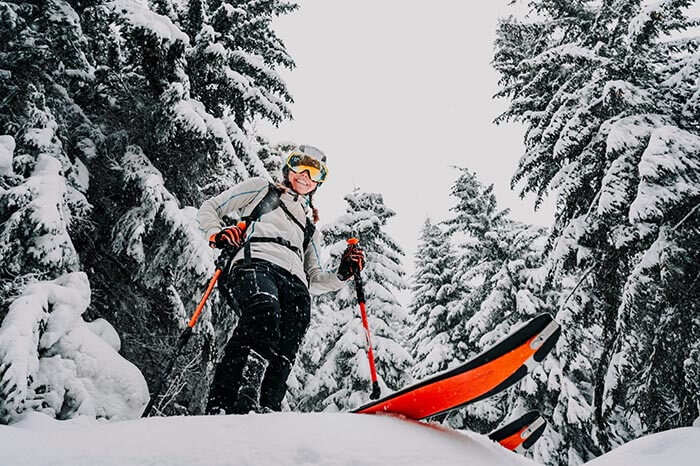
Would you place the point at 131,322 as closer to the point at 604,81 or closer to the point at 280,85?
the point at 280,85

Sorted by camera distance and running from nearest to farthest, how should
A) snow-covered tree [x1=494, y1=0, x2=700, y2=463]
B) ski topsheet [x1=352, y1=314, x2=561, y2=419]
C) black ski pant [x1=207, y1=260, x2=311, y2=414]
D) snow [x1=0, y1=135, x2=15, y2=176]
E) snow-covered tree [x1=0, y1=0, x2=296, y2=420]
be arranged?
ski topsheet [x1=352, y1=314, x2=561, y2=419], black ski pant [x1=207, y1=260, x2=311, y2=414], snow [x1=0, y1=135, x2=15, y2=176], snow-covered tree [x1=0, y1=0, x2=296, y2=420], snow-covered tree [x1=494, y1=0, x2=700, y2=463]

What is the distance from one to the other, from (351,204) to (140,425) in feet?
48.0

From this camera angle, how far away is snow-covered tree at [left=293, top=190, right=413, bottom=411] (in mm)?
13664

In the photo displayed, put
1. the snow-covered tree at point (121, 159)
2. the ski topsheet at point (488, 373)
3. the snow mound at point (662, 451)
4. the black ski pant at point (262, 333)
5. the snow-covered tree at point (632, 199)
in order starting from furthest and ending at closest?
the snow-covered tree at point (632, 199) < the snow-covered tree at point (121, 159) < the black ski pant at point (262, 333) < the ski topsheet at point (488, 373) < the snow mound at point (662, 451)

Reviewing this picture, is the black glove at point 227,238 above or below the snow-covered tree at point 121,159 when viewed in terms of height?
below

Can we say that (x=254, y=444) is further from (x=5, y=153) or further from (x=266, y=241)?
(x=5, y=153)

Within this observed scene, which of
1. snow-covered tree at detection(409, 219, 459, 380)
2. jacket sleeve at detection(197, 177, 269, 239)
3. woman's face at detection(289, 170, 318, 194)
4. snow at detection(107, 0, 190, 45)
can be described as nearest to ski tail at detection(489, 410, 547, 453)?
woman's face at detection(289, 170, 318, 194)

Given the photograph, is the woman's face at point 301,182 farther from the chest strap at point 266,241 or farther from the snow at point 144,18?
the snow at point 144,18

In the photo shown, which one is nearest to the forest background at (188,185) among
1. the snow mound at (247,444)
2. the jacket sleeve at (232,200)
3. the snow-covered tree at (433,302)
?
the jacket sleeve at (232,200)

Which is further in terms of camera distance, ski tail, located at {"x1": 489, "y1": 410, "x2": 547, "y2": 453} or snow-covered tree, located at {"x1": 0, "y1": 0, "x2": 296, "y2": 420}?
snow-covered tree, located at {"x1": 0, "y1": 0, "x2": 296, "y2": 420}

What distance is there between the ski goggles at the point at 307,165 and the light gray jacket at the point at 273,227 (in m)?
0.22

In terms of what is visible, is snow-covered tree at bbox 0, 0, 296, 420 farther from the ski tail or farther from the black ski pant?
the ski tail

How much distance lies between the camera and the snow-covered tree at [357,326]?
13.7 meters

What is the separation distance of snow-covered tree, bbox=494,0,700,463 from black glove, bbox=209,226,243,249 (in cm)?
599
